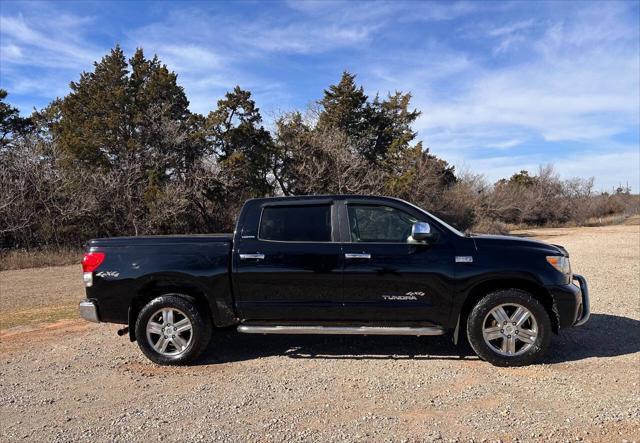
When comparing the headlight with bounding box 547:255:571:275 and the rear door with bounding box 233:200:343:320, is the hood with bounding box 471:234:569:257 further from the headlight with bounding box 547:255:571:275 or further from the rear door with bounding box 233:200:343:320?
the rear door with bounding box 233:200:343:320

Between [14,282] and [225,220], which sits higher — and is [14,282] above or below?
below

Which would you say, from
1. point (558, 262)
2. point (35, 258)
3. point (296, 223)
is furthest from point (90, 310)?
point (35, 258)

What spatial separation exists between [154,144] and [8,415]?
2200cm

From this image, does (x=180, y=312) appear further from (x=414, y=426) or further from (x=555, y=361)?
(x=555, y=361)

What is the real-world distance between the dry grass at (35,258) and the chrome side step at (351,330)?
1469 cm

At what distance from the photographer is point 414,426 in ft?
12.9

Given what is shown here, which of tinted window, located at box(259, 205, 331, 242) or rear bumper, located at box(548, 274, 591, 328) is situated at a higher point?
tinted window, located at box(259, 205, 331, 242)

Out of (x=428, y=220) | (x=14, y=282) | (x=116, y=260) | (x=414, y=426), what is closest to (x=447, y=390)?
(x=414, y=426)

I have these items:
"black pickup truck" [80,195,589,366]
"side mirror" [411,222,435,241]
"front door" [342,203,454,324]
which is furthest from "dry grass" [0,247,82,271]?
"side mirror" [411,222,435,241]

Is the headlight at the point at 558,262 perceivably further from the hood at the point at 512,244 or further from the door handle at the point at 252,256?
the door handle at the point at 252,256

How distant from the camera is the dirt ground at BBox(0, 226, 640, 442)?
391 cm

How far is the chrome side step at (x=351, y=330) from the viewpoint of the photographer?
17.6 feet

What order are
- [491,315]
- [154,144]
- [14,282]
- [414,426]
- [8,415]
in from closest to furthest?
[414,426], [8,415], [491,315], [14,282], [154,144]

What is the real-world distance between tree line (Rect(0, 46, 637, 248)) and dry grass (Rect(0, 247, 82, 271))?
0.89 metres
